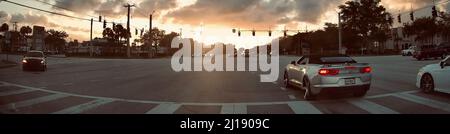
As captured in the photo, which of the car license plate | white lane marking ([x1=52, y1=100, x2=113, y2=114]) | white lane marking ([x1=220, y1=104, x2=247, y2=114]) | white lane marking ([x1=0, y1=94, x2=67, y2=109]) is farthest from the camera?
the car license plate

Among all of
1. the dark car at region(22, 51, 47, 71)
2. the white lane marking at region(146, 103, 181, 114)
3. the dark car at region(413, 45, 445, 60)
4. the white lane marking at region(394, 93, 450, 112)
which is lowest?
the white lane marking at region(146, 103, 181, 114)

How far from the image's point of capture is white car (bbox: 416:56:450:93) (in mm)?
10500

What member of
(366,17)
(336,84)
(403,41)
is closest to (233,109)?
(336,84)

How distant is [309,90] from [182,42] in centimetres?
15454

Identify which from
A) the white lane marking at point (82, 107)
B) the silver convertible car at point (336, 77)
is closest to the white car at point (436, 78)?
the silver convertible car at point (336, 77)

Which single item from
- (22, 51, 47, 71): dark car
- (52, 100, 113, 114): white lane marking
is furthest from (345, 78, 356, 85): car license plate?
(22, 51, 47, 71): dark car

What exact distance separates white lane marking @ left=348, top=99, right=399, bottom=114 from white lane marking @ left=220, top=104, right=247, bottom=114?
9.04 feet

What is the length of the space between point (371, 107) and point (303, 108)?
5.19ft

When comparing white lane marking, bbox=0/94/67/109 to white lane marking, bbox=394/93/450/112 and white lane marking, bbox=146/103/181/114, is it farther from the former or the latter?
white lane marking, bbox=394/93/450/112

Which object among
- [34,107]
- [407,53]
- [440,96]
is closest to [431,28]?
[407,53]

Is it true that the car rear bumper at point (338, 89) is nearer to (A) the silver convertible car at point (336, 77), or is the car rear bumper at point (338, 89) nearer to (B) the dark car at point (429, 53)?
(A) the silver convertible car at point (336, 77)

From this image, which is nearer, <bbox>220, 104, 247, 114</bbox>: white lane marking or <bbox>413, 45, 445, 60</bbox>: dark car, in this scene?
<bbox>220, 104, 247, 114</bbox>: white lane marking

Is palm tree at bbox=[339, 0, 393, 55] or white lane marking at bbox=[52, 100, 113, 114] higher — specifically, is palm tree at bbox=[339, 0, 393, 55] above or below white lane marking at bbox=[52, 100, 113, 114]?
above

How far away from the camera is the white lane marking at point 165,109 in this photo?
8.88m
